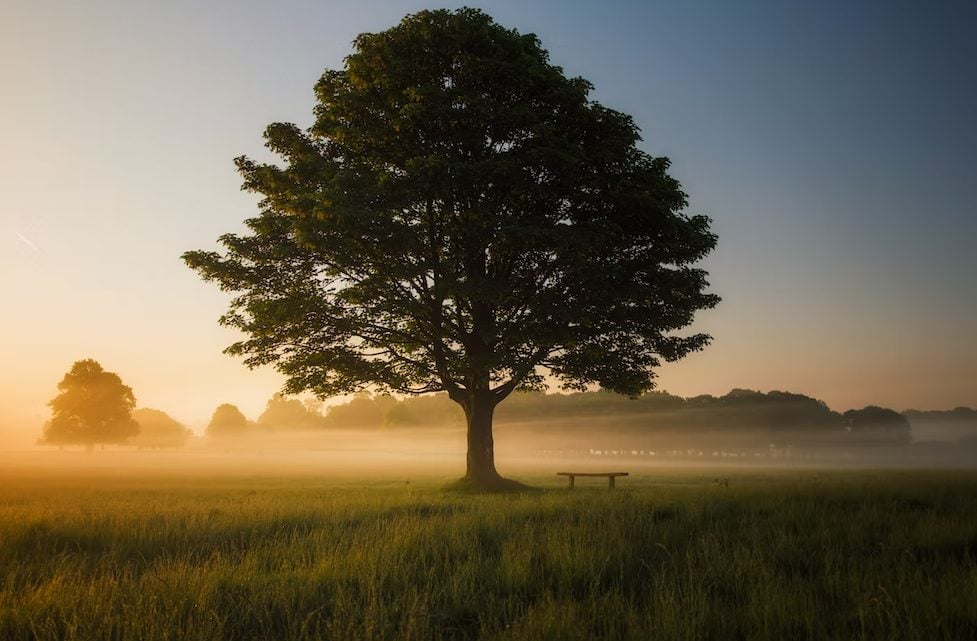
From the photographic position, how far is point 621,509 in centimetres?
1323

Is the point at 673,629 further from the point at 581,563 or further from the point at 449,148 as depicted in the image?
the point at 449,148

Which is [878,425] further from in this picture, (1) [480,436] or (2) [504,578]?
(2) [504,578]

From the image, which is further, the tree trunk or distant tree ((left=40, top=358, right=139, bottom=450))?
distant tree ((left=40, top=358, right=139, bottom=450))

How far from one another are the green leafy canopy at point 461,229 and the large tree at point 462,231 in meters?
0.08

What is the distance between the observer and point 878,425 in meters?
160

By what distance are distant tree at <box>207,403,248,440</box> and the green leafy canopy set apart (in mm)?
A: 153540

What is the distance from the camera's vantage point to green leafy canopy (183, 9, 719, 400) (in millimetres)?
Result: 20594

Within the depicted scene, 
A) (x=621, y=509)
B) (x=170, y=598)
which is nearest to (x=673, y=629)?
(x=170, y=598)

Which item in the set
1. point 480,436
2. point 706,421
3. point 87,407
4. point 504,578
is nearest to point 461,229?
point 480,436

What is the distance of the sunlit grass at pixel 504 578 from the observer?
5.48 m

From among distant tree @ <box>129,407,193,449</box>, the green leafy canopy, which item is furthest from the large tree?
distant tree @ <box>129,407,193,449</box>

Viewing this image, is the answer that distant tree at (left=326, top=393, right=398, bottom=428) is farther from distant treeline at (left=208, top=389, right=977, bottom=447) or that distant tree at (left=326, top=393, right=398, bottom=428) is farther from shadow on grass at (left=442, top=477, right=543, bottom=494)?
shadow on grass at (left=442, top=477, right=543, bottom=494)

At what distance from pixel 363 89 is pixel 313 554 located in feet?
61.8

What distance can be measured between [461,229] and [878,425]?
601 feet
